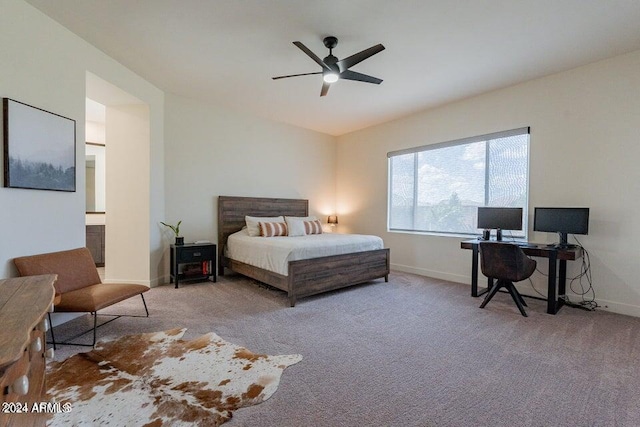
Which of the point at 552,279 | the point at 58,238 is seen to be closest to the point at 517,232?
the point at 552,279

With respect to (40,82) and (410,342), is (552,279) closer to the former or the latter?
(410,342)

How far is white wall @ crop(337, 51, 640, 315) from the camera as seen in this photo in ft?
10.3

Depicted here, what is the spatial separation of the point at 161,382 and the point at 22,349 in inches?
55.6

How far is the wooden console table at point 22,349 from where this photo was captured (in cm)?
76

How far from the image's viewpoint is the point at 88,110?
15.4 ft

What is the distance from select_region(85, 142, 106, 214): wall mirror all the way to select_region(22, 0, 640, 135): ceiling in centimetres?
264

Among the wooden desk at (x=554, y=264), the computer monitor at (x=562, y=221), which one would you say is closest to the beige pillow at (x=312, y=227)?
the wooden desk at (x=554, y=264)

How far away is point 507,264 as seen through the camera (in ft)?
10.6

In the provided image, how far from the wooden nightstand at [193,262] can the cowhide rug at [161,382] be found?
1.67m

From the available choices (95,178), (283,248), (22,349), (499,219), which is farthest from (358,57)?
(95,178)

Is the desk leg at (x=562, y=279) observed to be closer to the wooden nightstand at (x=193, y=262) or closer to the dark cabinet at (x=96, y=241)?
the wooden nightstand at (x=193, y=262)

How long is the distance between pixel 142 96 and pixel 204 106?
3.32 ft

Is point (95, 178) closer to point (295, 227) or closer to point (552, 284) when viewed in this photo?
point (295, 227)

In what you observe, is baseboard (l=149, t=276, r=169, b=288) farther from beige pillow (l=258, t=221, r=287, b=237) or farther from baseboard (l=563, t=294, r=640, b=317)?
baseboard (l=563, t=294, r=640, b=317)
